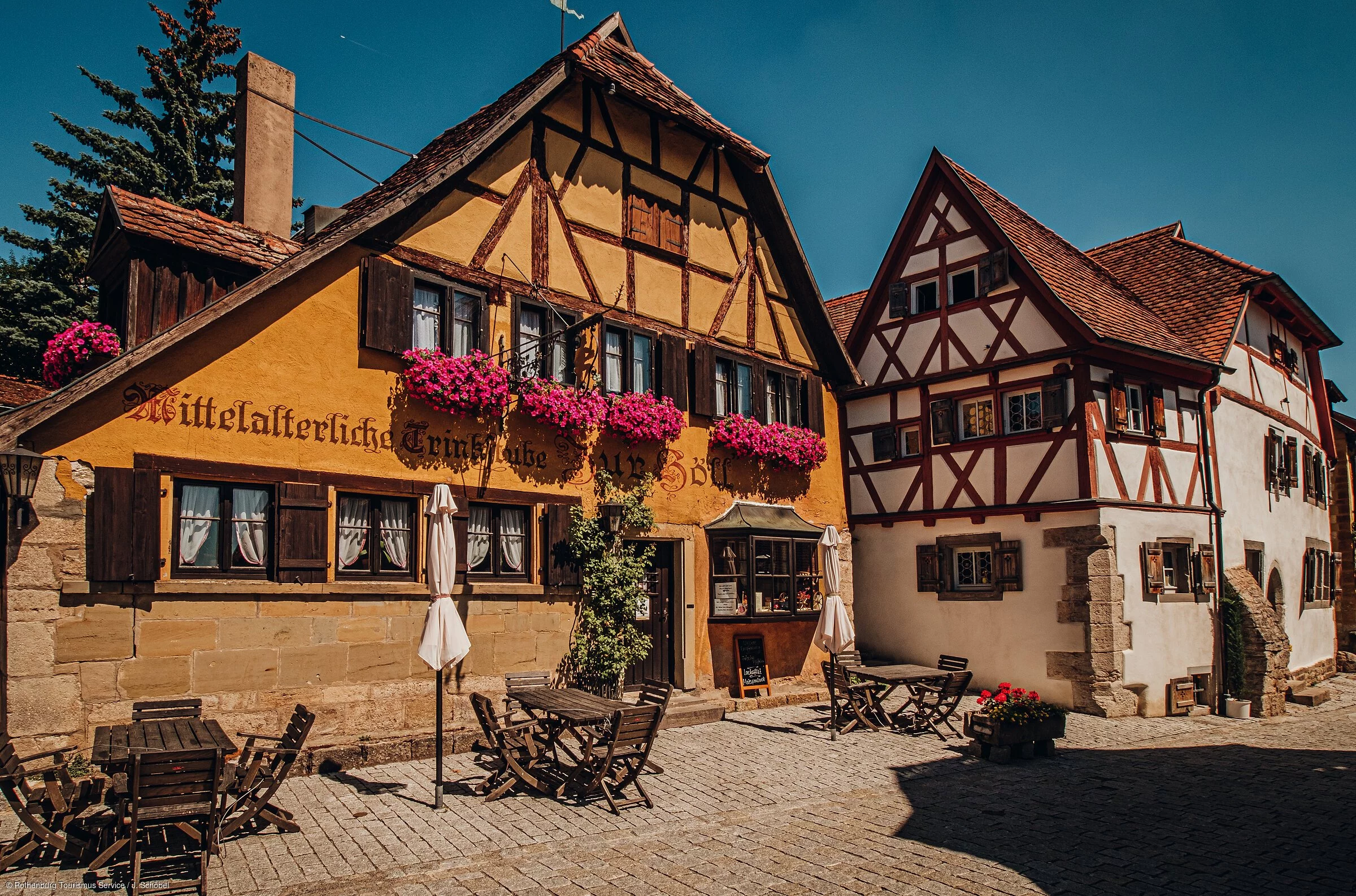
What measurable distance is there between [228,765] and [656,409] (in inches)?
299

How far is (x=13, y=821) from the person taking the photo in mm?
7512

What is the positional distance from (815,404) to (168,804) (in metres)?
12.2

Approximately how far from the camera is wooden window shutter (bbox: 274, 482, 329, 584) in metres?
9.69

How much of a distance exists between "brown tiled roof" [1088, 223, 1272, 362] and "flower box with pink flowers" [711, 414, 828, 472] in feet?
25.2

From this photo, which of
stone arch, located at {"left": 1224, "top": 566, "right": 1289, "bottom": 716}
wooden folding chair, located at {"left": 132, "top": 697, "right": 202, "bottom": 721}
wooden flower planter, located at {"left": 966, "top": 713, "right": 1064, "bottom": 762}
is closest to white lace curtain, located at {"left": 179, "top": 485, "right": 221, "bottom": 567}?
wooden folding chair, located at {"left": 132, "top": 697, "right": 202, "bottom": 721}

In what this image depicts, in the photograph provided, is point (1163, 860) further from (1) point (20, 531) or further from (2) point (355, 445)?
(1) point (20, 531)

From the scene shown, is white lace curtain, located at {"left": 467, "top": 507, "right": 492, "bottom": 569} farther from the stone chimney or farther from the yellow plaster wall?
the stone chimney

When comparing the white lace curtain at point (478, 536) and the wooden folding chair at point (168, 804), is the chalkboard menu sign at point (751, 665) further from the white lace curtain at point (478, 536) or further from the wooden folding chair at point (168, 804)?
the wooden folding chair at point (168, 804)

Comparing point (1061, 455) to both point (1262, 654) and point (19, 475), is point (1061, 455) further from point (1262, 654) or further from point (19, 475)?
point (19, 475)

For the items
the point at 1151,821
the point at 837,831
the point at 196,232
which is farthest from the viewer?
the point at 196,232

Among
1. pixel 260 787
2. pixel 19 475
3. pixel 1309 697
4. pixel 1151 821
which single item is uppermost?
pixel 19 475

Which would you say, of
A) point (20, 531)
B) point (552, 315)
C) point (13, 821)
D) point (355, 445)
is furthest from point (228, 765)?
point (552, 315)

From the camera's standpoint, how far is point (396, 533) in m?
10.8

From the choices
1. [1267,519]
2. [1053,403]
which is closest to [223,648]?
[1053,403]
